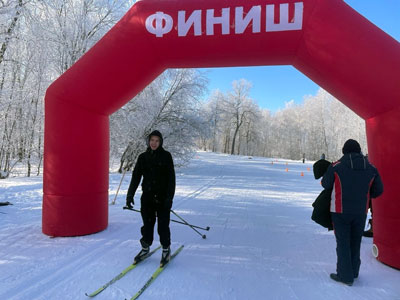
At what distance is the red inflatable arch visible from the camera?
3.65m

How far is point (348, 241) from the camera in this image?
326 centimetres

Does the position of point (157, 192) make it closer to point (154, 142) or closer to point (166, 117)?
point (154, 142)

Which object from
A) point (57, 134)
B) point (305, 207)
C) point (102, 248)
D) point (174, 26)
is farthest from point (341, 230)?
point (305, 207)

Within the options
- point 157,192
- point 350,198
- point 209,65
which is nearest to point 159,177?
point 157,192

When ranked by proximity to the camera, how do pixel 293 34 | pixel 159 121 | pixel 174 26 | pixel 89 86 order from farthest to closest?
pixel 159 121 < pixel 89 86 < pixel 174 26 < pixel 293 34

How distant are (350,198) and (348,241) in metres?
0.52

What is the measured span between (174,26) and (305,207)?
637 cm

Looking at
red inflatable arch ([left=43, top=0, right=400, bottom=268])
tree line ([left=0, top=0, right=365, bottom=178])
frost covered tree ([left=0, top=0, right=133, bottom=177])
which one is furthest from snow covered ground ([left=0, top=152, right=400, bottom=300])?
frost covered tree ([left=0, top=0, right=133, bottom=177])

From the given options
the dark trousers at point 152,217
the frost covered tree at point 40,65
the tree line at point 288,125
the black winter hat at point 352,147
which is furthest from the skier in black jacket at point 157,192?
the tree line at point 288,125

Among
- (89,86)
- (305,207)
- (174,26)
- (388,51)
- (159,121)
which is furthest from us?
(159,121)

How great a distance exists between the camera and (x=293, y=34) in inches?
155

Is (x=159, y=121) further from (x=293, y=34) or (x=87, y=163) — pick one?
(x=293, y=34)

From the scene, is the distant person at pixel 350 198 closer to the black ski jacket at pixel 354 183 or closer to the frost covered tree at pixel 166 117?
the black ski jacket at pixel 354 183

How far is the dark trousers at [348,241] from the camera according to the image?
Answer: 10.6 ft
